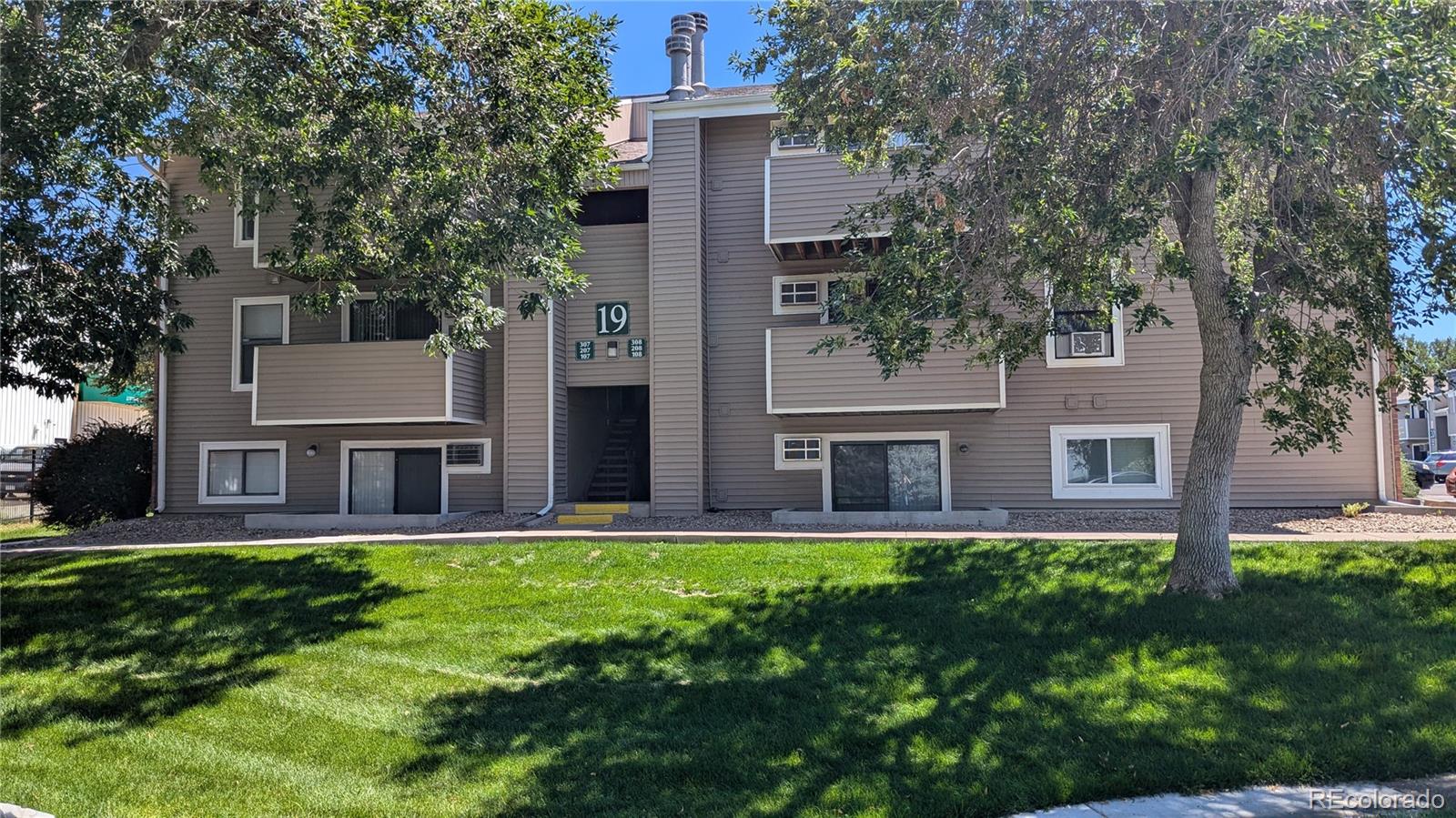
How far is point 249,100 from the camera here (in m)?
9.64

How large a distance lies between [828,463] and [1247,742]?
1092cm

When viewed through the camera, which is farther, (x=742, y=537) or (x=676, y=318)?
(x=676, y=318)

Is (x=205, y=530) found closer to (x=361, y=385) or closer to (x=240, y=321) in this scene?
(x=361, y=385)

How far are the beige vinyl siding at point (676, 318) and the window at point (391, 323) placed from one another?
14.1ft

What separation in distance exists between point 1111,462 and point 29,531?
20.2 meters

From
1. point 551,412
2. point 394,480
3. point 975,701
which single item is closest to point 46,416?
point 394,480

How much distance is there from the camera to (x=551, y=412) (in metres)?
16.0

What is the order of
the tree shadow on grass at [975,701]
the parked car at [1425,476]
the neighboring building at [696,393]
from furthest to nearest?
A: the parked car at [1425,476] < the neighboring building at [696,393] < the tree shadow on grass at [975,701]

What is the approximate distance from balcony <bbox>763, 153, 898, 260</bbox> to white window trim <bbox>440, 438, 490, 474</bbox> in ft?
21.2

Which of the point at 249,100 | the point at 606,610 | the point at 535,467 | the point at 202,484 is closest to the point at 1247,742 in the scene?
the point at 606,610

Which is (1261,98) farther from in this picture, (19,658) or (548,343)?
(548,343)

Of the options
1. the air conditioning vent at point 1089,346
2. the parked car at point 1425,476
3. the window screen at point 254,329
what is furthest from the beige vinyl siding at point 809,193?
the parked car at point 1425,476

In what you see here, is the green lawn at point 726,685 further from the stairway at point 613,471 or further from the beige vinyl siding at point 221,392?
the stairway at point 613,471

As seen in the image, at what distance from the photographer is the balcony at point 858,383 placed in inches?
569
